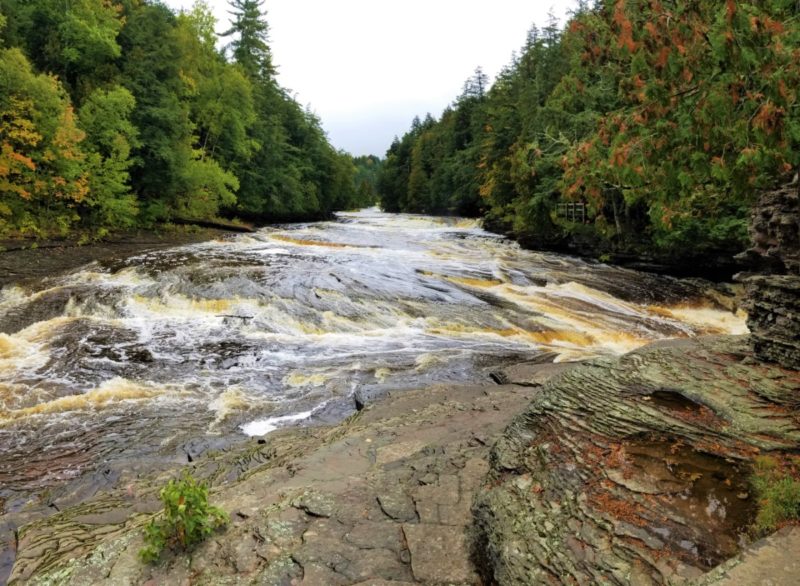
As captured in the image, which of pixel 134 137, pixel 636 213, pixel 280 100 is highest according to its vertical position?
pixel 280 100

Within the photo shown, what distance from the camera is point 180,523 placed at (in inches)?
128

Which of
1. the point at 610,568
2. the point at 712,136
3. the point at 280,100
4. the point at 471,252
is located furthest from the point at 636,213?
the point at 280,100

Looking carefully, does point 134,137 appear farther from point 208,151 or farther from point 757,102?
point 757,102

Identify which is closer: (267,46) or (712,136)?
(712,136)

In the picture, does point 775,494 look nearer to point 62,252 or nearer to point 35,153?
point 62,252

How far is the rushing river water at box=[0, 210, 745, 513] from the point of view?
643cm

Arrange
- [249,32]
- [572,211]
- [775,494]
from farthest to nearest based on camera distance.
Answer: [249,32] → [572,211] → [775,494]

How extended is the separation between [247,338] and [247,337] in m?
0.08

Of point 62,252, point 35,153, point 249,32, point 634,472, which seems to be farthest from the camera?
point 249,32

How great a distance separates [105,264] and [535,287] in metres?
14.5

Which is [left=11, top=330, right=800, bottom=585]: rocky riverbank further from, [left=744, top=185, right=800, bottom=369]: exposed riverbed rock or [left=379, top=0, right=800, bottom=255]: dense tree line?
[left=379, top=0, right=800, bottom=255]: dense tree line

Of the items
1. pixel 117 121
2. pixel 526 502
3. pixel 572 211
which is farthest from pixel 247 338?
pixel 572 211

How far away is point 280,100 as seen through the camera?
4772cm

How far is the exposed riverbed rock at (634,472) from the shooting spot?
260cm
